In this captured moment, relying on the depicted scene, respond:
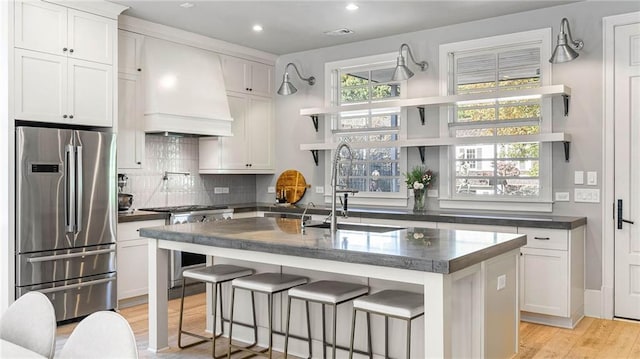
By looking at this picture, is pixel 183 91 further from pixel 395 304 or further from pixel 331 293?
pixel 395 304

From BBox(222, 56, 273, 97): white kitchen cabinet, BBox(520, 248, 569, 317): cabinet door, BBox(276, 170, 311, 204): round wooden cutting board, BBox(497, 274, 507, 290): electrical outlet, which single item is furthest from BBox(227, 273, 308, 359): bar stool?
BBox(222, 56, 273, 97): white kitchen cabinet

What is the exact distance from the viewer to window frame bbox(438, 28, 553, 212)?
4844 millimetres

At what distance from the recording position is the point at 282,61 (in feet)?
22.2

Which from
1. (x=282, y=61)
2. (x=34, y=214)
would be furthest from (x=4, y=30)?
(x=282, y=61)

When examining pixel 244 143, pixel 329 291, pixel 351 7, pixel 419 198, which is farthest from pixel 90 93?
pixel 419 198

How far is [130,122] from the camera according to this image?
16.8 feet

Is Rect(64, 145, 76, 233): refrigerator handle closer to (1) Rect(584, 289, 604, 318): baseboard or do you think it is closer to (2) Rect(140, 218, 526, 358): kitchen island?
(2) Rect(140, 218, 526, 358): kitchen island

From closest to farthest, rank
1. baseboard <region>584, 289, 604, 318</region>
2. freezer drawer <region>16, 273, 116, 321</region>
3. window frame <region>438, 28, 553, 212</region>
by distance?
freezer drawer <region>16, 273, 116, 321</region> < baseboard <region>584, 289, 604, 318</region> < window frame <region>438, 28, 553, 212</region>

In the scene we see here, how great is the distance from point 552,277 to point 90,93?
164 inches

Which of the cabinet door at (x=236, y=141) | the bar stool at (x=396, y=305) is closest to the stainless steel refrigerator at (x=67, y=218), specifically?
the cabinet door at (x=236, y=141)

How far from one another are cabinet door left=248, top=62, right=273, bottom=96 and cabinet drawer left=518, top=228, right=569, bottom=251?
3617mm

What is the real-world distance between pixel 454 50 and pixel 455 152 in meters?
1.04

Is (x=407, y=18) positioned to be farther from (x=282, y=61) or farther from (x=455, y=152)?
(x=282, y=61)

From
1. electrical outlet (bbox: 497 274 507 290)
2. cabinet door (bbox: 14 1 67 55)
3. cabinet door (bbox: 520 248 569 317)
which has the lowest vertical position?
cabinet door (bbox: 520 248 569 317)
